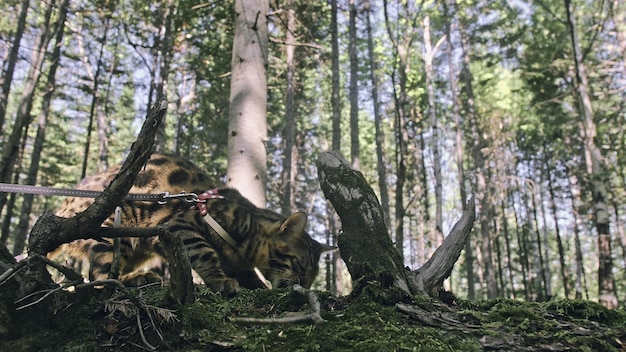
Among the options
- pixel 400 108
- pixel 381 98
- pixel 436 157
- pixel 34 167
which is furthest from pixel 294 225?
pixel 381 98

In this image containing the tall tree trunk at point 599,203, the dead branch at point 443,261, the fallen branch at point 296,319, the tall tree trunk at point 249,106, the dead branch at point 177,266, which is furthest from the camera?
the tall tree trunk at point 599,203

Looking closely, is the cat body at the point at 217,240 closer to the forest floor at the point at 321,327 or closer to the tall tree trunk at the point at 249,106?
the tall tree trunk at the point at 249,106

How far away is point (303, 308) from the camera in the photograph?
2.17 m

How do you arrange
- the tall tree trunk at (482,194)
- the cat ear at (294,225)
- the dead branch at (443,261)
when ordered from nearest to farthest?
the dead branch at (443,261) < the cat ear at (294,225) < the tall tree trunk at (482,194)

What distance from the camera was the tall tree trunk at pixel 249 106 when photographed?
5.68 m

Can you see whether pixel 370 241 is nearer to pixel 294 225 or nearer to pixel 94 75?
pixel 294 225

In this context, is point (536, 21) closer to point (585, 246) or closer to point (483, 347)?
point (483, 347)

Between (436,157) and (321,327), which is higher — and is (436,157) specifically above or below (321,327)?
above

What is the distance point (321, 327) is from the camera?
5.51ft

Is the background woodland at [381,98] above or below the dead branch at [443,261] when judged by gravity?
above

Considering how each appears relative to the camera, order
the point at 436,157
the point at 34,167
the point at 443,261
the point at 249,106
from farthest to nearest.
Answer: the point at 436,157, the point at 34,167, the point at 249,106, the point at 443,261

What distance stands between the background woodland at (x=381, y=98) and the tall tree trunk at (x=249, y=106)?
413 centimetres

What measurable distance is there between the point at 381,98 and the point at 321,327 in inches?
1243

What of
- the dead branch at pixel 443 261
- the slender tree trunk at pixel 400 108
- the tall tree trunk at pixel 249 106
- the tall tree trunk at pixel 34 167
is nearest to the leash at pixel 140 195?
the dead branch at pixel 443 261
